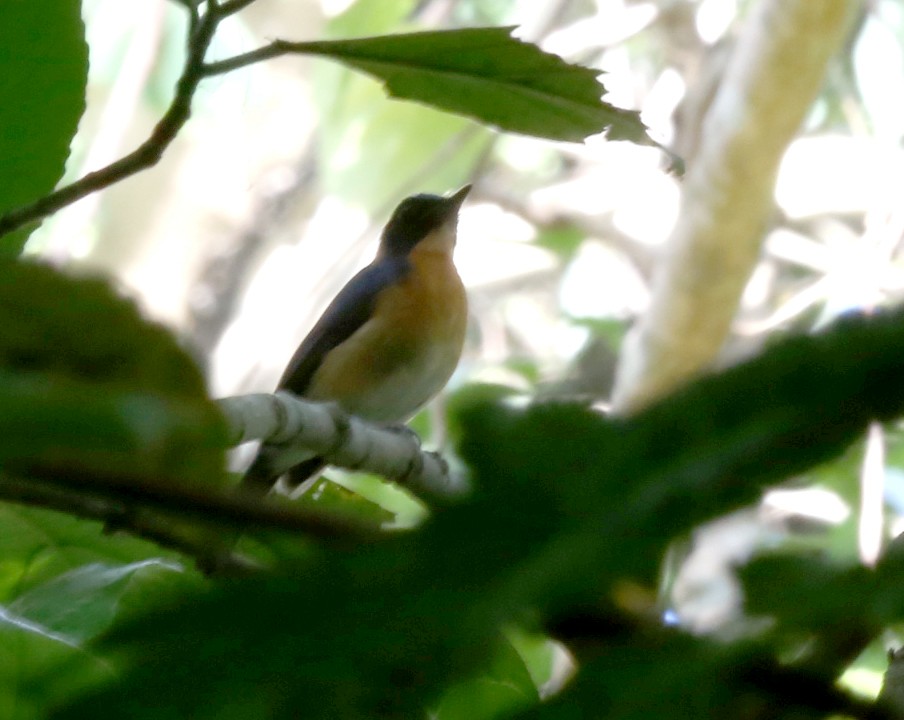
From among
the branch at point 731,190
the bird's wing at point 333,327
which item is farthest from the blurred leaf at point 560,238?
the bird's wing at point 333,327

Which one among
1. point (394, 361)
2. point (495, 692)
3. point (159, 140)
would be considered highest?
point (394, 361)

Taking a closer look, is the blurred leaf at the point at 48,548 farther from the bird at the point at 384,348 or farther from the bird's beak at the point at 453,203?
the bird's beak at the point at 453,203

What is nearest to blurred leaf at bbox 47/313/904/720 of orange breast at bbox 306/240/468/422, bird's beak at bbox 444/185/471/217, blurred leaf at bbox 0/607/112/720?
blurred leaf at bbox 0/607/112/720

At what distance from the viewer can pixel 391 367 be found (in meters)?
2.40

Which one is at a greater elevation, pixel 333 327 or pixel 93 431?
pixel 333 327

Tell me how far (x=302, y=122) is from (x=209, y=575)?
13.2 feet

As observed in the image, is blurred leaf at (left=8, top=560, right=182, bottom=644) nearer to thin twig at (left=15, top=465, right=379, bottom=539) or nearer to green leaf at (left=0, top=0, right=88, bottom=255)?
green leaf at (left=0, top=0, right=88, bottom=255)

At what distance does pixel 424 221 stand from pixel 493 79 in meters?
2.19

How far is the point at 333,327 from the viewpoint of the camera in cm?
251

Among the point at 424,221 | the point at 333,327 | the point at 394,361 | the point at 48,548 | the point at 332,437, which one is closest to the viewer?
the point at 48,548

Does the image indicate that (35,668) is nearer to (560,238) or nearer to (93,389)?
(93,389)

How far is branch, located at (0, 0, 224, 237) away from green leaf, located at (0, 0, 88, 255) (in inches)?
3.0

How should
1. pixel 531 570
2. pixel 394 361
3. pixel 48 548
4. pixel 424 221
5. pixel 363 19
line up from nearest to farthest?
pixel 531 570 → pixel 48 548 → pixel 394 361 → pixel 363 19 → pixel 424 221

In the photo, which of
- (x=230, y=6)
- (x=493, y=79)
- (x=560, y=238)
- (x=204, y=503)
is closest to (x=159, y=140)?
(x=230, y=6)
